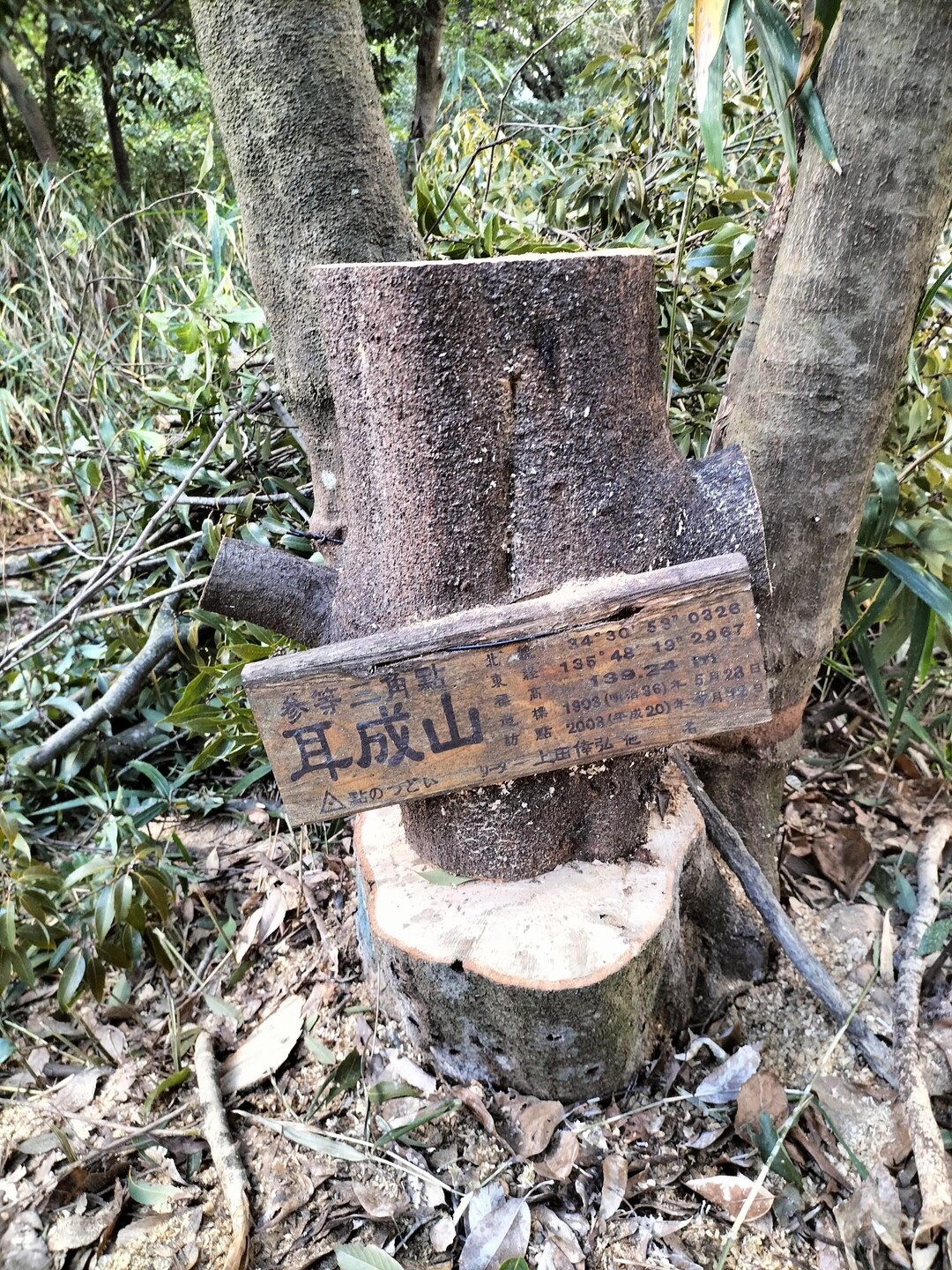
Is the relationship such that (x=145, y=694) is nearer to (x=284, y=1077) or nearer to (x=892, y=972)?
(x=284, y=1077)

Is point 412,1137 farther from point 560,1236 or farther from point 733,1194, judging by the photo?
point 733,1194

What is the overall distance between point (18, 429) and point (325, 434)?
7.78ft

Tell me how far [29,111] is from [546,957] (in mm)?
5636

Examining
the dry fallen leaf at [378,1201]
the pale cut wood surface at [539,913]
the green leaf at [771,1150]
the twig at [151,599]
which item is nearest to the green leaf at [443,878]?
the pale cut wood surface at [539,913]

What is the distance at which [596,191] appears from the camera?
2.06m

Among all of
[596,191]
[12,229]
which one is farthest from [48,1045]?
[12,229]

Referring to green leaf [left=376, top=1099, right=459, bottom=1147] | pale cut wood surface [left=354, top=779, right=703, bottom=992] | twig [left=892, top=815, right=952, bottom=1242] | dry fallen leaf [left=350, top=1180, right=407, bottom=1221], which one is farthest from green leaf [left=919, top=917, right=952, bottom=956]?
dry fallen leaf [left=350, top=1180, right=407, bottom=1221]

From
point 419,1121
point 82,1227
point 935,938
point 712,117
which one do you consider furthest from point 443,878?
point 712,117

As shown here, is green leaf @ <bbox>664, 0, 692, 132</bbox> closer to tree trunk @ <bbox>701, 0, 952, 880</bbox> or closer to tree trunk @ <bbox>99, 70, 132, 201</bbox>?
tree trunk @ <bbox>701, 0, 952, 880</bbox>

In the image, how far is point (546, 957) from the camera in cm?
114

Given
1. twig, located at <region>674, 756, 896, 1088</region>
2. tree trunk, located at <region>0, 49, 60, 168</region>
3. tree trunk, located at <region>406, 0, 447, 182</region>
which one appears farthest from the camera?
tree trunk, located at <region>406, 0, 447, 182</region>

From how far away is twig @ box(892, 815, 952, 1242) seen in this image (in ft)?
3.60

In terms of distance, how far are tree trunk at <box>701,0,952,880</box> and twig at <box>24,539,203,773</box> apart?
149 centimetres

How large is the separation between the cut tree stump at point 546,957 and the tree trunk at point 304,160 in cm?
67
